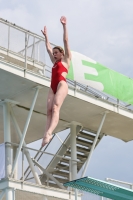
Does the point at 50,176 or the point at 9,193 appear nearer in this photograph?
the point at 9,193

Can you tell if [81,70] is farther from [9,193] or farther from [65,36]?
[65,36]

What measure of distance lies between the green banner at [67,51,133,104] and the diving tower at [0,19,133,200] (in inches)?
20.2

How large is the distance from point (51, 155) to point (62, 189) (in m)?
1.87

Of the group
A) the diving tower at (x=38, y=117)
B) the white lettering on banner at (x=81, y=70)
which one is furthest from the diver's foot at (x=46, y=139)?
the white lettering on banner at (x=81, y=70)

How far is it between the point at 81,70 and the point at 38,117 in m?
3.65

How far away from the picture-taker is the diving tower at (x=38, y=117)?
2245 cm

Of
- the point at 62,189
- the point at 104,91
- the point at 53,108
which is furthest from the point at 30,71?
the point at 53,108

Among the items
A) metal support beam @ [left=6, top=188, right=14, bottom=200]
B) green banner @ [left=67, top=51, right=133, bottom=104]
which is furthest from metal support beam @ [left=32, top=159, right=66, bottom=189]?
green banner @ [left=67, top=51, right=133, bottom=104]

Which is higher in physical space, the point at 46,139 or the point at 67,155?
the point at 67,155

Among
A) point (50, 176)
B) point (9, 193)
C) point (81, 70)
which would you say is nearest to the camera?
point (9, 193)

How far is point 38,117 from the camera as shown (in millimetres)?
25922

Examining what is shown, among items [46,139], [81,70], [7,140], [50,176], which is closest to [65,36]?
[46,139]

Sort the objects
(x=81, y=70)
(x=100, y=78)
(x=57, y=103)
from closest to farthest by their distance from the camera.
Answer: (x=57, y=103), (x=81, y=70), (x=100, y=78)

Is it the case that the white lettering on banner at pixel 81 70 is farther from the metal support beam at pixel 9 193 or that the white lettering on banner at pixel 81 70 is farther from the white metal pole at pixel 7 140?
the metal support beam at pixel 9 193
